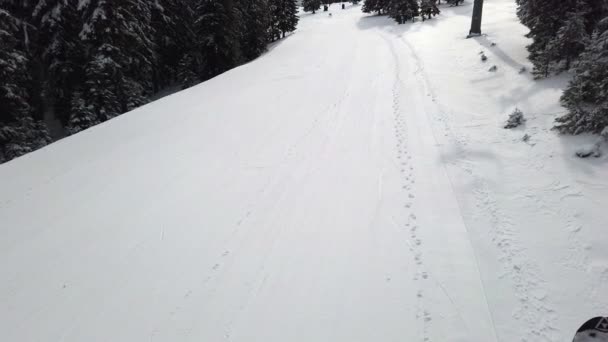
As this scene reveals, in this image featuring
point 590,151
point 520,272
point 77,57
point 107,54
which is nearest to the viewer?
point 520,272

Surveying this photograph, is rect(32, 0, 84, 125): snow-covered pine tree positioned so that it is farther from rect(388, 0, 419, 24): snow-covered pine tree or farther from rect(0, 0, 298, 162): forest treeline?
rect(388, 0, 419, 24): snow-covered pine tree

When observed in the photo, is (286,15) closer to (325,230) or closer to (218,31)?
(218,31)

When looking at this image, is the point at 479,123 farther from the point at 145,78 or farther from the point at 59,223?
the point at 145,78

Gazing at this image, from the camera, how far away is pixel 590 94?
646 centimetres

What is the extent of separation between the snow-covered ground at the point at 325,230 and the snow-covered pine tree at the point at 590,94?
306 mm

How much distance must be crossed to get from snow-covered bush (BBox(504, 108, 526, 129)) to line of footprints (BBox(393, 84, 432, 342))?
2.33 m

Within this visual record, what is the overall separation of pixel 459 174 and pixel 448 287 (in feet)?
9.67

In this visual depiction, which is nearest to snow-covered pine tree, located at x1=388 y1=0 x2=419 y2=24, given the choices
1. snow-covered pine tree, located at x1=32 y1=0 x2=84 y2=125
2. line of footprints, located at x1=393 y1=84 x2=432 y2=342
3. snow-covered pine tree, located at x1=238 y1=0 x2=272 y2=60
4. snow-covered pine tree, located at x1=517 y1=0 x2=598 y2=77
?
snow-covered pine tree, located at x1=238 y1=0 x2=272 y2=60

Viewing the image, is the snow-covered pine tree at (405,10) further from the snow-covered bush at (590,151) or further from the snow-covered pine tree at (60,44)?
the snow-covered bush at (590,151)

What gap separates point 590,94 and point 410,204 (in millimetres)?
4389

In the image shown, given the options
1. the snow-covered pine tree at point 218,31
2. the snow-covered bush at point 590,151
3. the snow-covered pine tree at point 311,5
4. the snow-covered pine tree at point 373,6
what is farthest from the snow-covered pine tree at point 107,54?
the snow-covered pine tree at point 311,5

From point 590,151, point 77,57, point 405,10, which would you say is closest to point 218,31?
point 77,57

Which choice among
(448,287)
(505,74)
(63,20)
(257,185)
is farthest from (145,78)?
(448,287)

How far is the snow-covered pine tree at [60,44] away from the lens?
19.4 metres
